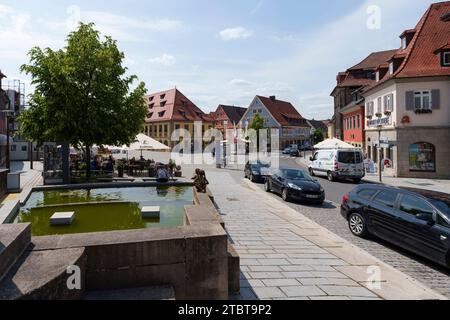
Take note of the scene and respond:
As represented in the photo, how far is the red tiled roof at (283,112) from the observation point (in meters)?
82.1

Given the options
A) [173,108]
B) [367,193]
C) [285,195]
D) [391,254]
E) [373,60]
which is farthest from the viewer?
[173,108]

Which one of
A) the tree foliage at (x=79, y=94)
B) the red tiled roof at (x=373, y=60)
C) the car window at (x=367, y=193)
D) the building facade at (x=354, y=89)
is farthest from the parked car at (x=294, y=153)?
the car window at (x=367, y=193)

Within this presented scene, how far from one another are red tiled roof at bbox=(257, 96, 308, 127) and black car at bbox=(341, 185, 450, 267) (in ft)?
236

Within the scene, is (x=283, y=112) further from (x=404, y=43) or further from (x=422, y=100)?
(x=422, y=100)

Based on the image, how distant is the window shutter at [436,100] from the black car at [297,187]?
Answer: 48.0 feet

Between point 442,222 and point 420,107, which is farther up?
point 420,107

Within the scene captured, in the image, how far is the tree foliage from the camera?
18.8 meters

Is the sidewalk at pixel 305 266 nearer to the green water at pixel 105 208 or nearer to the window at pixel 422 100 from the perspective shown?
the green water at pixel 105 208

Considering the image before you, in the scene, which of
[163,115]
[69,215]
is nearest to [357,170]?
[69,215]

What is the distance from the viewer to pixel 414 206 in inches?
318

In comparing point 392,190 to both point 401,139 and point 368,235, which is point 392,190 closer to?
point 368,235

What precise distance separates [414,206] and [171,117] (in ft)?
231

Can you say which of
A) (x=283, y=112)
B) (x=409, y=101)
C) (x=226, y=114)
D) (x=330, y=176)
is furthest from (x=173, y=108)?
(x=330, y=176)

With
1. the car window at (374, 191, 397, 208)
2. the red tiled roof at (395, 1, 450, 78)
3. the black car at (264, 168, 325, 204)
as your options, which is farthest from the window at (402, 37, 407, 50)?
the car window at (374, 191, 397, 208)
